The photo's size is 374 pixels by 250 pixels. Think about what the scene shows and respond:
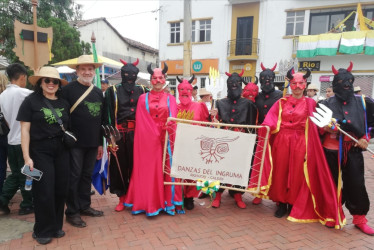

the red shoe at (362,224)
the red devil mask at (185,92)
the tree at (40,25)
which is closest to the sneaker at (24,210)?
the red devil mask at (185,92)

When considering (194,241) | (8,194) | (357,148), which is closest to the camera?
(194,241)

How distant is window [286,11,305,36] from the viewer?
16.4m

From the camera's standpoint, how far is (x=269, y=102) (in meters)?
4.33

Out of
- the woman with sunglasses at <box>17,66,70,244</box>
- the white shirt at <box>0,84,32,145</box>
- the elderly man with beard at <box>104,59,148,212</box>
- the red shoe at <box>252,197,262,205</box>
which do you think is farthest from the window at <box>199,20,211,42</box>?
the woman with sunglasses at <box>17,66,70,244</box>

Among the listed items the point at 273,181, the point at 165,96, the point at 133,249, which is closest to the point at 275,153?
the point at 273,181

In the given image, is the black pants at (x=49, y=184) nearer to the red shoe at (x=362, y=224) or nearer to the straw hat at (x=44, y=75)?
the straw hat at (x=44, y=75)

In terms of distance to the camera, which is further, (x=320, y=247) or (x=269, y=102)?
(x=269, y=102)

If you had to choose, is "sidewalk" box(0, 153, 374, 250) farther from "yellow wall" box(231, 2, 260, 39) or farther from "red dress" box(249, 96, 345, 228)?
"yellow wall" box(231, 2, 260, 39)

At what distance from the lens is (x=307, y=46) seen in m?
15.6

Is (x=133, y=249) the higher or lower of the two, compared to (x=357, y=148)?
lower

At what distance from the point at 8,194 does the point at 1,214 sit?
0.31 meters

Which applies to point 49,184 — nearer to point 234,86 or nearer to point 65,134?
point 65,134

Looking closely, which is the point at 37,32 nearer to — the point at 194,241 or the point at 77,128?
the point at 77,128

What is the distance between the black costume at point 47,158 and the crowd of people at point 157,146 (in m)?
0.01
